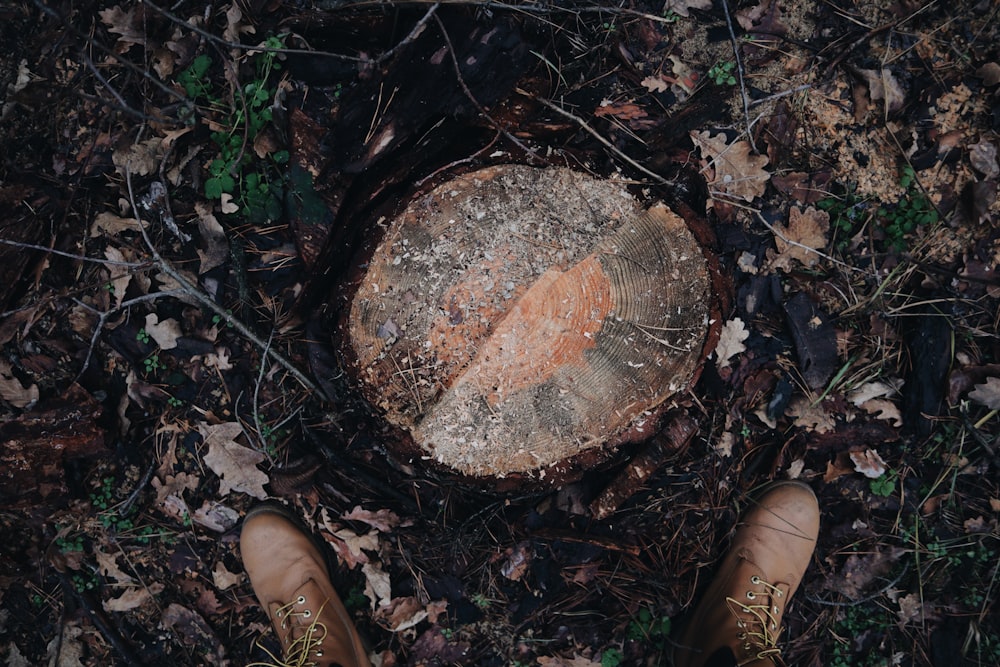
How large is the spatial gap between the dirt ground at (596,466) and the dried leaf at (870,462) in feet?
0.03

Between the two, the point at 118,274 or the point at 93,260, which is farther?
the point at 118,274

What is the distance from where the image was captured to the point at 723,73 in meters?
2.63

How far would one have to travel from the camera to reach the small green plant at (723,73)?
2625mm

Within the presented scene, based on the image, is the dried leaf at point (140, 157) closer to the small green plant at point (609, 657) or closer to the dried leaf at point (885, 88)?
the small green plant at point (609, 657)

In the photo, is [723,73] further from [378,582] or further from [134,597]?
[134,597]

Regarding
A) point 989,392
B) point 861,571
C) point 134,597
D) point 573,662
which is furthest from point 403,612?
point 989,392

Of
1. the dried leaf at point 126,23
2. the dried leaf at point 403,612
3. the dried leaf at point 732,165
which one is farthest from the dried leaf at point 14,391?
the dried leaf at point 732,165

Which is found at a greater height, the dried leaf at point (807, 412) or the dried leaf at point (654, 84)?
the dried leaf at point (654, 84)

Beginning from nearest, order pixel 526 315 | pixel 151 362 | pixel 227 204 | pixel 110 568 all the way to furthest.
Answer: pixel 526 315 → pixel 227 204 → pixel 151 362 → pixel 110 568

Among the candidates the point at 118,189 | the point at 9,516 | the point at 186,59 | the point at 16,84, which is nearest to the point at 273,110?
the point at 186,59

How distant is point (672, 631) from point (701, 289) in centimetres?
187

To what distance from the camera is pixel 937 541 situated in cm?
276

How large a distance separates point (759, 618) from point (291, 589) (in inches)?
92.4

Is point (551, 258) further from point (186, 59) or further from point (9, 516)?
point (9, 516)
